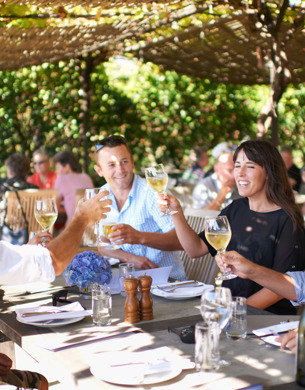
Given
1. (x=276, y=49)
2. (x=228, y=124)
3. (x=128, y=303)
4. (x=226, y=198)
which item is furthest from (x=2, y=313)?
(x=228, y=124)

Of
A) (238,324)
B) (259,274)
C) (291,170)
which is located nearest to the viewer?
(238,324)

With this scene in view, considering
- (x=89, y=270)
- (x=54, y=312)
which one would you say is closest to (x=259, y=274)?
(x=89, y=270)

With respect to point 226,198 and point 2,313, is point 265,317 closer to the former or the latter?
point 2,313

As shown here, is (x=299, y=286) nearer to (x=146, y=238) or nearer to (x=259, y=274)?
(x=259, y=274)

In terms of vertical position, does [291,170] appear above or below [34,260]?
above

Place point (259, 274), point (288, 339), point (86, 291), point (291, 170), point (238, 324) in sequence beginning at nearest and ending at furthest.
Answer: point (288, 339) → point (238, 324) → point (259, 274) → point (86, 291) → point (291, 170)

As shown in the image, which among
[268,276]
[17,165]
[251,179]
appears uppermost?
[17,165]

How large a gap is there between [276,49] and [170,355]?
452cm

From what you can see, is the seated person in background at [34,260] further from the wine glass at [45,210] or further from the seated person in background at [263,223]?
the seated person in background at [263,223]

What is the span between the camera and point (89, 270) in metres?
2.34

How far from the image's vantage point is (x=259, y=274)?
86.0 inches

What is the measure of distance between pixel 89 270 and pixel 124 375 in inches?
35.8

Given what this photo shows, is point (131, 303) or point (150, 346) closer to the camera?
point (150, 346)

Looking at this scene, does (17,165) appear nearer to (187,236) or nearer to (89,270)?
(187,236)
